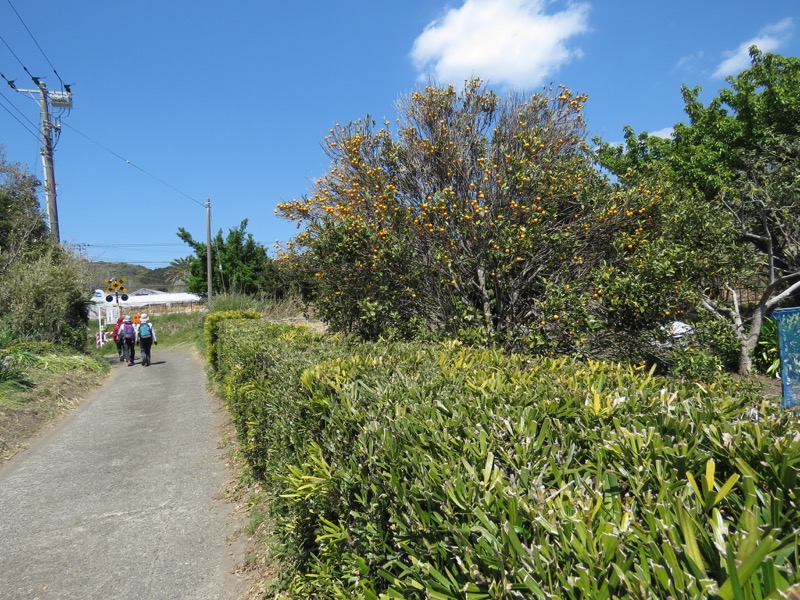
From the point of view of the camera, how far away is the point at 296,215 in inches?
302

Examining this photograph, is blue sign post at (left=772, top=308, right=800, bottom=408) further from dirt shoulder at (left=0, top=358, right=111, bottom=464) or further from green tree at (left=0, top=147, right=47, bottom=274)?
green tree at (left=0, top=147, right=47, bottom=274)

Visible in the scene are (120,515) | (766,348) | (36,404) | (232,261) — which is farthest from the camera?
(232,261)

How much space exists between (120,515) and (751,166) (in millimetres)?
14579

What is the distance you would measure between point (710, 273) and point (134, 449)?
7401mm

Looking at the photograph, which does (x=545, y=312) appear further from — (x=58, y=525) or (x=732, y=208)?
(x=732, y=208)

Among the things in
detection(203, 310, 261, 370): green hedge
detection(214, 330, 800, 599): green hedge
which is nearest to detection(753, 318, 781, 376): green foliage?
detection(214, 330, 800, 599): green hedge

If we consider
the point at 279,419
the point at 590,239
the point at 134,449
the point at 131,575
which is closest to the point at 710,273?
the point at 590,239

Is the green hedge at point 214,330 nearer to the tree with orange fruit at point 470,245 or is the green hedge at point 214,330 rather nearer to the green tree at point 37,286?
the green tree at point 37,286

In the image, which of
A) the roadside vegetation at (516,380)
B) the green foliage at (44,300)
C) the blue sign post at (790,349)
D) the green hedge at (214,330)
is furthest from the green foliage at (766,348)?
the green foliage at (44,300)

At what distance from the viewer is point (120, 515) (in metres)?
4.96

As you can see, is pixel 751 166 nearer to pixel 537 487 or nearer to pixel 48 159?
pixel 537 487

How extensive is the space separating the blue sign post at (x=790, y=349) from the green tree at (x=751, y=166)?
350 centimetres

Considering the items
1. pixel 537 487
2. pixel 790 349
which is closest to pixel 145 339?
pixel 790 349

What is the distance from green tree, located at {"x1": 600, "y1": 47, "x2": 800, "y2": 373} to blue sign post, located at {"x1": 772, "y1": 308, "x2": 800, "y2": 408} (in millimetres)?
3500
